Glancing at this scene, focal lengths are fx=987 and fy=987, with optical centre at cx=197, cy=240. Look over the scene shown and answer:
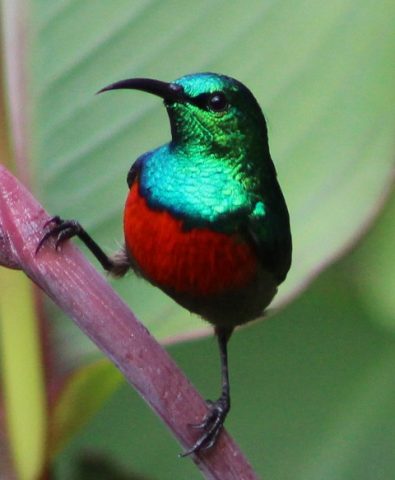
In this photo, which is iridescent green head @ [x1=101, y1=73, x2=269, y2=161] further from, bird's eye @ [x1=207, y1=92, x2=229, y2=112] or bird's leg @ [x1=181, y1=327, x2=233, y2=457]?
bird's leg @ [x1=181, y1=327, x2=233, y2=457]

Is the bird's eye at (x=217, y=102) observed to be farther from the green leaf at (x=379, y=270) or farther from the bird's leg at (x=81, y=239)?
the green leaf at (x=379, y=270)

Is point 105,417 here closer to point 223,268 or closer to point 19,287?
point 19,287

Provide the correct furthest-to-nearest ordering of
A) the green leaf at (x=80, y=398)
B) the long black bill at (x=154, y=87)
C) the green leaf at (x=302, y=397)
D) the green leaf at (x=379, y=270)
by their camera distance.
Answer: the green leaf at (x=302, y=397) → the green leaf at (x=379, y=270) → the green leaf at (x=80, y=398) → the long black bill at (x=154, y=87)

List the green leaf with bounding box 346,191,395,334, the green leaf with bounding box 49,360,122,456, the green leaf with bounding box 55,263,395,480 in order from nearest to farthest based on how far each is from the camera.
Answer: the green leaf with bounding box 49,360,122,456, the green leaf with bounding box 346,191,395,334, the green leaf with bounding box 55,263,395,480

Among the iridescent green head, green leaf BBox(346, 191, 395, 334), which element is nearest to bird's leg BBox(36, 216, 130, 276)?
the iridescent green head

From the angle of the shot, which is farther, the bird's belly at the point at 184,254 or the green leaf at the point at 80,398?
the green leaf at the point at 80,398

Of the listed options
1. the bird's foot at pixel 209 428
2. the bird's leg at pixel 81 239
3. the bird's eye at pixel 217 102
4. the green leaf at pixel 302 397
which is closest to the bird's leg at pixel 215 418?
the bird's foot at pixel 209 428

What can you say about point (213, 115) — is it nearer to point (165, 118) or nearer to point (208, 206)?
point (208, 206)

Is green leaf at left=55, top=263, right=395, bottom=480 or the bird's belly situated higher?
the bird's belly
